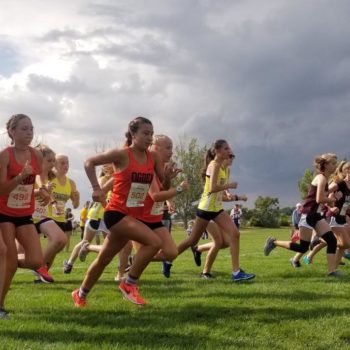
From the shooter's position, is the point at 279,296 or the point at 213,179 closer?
the point at 279,296

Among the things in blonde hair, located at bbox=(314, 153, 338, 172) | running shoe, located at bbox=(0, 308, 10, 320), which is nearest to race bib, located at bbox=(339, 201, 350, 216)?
blonde hair, located at bbox=(314, 153, 338, 172)

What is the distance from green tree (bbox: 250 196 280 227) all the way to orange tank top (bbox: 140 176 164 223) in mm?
64946

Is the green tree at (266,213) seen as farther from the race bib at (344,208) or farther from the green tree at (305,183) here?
the race bib at (344,208)

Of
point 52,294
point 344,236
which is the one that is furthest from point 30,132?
point 344,236

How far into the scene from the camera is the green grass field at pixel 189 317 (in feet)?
15.0

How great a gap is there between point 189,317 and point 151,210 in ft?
5.55

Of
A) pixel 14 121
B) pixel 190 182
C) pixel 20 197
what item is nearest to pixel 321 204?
pixel 20 197

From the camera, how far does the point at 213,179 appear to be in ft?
28.5

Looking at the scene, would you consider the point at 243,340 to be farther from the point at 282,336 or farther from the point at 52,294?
the point at 52,294

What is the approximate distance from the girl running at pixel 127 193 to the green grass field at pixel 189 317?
64 cm

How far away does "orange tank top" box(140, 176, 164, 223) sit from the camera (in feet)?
22.1

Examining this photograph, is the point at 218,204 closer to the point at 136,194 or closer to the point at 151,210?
the point at 151,210

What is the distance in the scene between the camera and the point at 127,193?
6023mm

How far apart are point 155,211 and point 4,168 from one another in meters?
2.04
